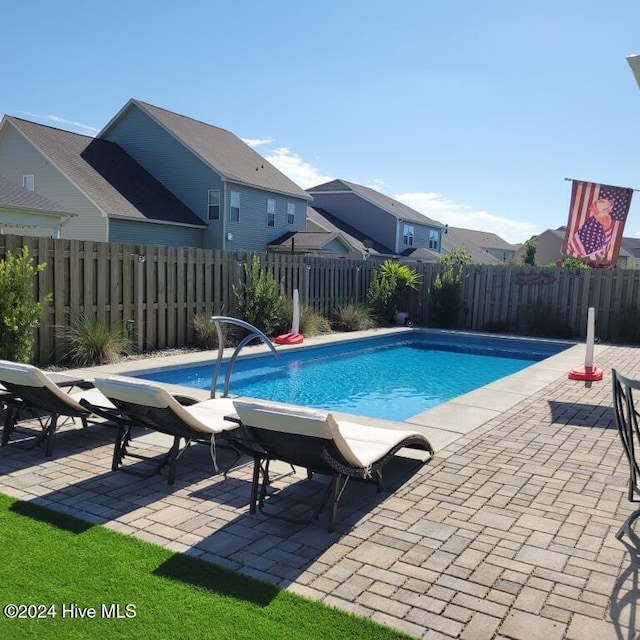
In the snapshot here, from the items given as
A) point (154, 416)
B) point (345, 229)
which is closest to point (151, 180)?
point (345, 229)

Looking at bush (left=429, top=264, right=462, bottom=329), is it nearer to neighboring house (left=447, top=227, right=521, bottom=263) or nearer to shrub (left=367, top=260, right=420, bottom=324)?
shrub (left=367, top=260, right=420, bottom=324)

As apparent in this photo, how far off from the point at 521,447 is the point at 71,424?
4435 mm

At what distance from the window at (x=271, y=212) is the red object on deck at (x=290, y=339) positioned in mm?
15455

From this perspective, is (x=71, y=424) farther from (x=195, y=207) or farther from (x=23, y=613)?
(x=195, y=207)

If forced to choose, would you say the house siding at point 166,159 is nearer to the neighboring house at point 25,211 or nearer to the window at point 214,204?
the window at point 214,204

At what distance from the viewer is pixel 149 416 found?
15.1ft

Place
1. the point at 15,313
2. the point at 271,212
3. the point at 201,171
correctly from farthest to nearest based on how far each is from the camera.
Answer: the point at 271,212
the point at 201,171
the point at 15,313

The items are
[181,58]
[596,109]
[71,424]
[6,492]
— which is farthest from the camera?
[181,58]

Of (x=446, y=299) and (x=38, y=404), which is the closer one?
(x=38, y=404)

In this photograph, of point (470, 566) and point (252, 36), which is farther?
point (252, 36)

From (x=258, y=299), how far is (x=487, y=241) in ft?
174

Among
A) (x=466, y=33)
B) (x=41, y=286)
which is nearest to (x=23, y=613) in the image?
(x=41, y=286)

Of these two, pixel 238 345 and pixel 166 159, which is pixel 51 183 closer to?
pixel 166 159

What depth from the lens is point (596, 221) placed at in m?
11.9
